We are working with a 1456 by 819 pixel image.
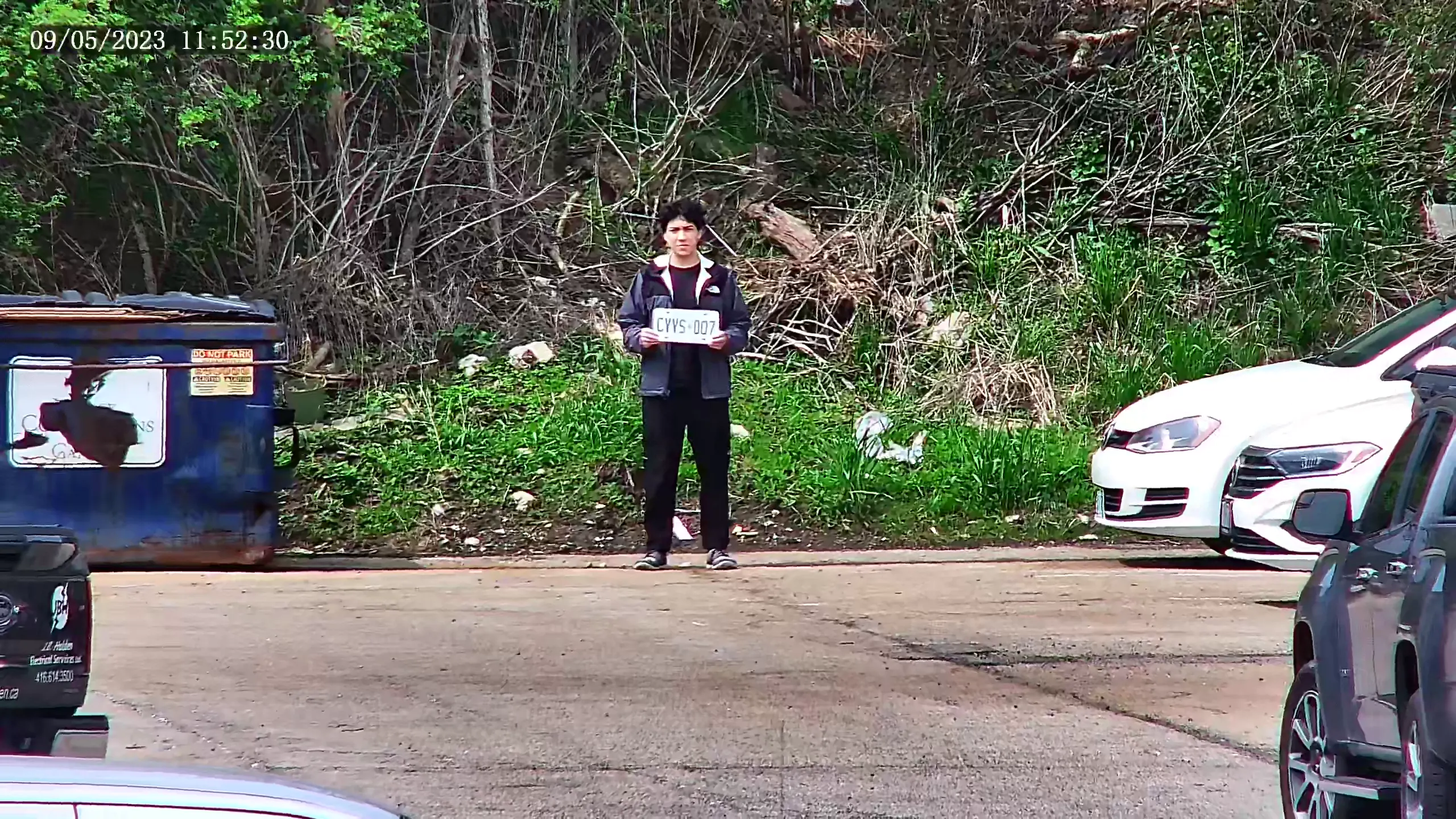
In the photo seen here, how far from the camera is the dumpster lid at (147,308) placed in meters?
9.96

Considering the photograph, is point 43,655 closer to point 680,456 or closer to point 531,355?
point 680,456

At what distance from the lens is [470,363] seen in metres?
14.6

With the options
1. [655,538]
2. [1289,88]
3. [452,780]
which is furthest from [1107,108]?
[452,780]

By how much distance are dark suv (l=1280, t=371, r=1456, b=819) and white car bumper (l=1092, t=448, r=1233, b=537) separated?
15.7ft

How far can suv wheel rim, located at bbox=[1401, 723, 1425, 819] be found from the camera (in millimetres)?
3631

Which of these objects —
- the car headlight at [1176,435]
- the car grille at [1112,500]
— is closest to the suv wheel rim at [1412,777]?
the car headlight at [1176,435]

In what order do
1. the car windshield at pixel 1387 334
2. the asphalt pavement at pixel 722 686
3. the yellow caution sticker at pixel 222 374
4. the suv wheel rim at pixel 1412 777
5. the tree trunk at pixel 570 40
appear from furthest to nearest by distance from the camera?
the tree trunk at pixel 570 40
the yellow caution sticker at pixel 222 374
the car windshield at pixel 1387 334
the asphalt pavement at pixel 722 686
the suv wheel rim at pixel 1412 777

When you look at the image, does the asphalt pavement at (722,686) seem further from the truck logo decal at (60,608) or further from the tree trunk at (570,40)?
the tree trunk at (570,40)

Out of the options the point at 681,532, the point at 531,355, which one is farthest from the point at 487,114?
the point at 681,532

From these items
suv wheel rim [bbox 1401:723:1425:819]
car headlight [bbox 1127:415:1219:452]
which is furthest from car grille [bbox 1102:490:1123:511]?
suv wheel rim [bbox 1401:723:1425:819]

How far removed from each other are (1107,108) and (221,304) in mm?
9170

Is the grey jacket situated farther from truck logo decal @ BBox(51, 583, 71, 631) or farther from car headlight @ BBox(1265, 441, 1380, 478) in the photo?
truck logo decal @ BBox(51, 583, 71, 631)

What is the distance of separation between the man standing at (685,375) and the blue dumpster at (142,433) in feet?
6.89
